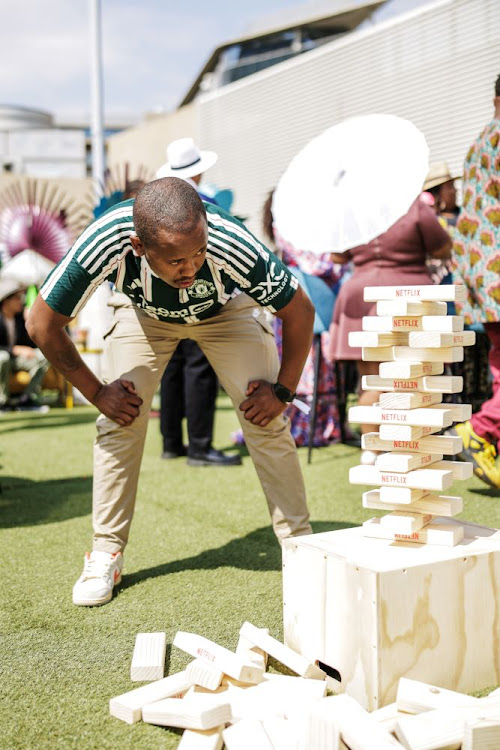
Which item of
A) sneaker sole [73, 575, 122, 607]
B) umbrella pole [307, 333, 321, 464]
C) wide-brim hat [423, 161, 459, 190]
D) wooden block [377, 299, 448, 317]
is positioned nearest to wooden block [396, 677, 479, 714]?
wooden block [377, 299, 448, 317]

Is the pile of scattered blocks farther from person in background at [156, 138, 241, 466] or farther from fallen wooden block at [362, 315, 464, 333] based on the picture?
person in background at [156, 138, 241, 466]

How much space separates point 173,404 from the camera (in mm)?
5730

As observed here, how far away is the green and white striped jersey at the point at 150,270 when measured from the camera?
2.66 m

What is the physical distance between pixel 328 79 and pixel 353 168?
393 inches

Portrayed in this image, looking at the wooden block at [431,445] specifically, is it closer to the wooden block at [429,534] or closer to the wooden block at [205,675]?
the wooden block at [429,534]

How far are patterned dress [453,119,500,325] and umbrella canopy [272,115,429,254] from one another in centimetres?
41

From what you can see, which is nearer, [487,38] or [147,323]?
[147,323]

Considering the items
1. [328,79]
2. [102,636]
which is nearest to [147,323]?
[102,636]

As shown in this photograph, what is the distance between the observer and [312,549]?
7.51 feet

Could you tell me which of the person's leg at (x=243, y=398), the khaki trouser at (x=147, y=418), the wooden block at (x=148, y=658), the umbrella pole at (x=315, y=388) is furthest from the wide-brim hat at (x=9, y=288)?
the wooden block at (x=148, y=658)

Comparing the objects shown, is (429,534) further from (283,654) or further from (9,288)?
(9,288)

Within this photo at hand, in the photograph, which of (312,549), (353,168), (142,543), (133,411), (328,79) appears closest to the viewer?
(312,549)

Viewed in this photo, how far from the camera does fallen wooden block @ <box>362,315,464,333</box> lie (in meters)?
2.34

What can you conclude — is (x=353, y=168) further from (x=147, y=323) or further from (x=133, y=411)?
(x=133, y=411)
